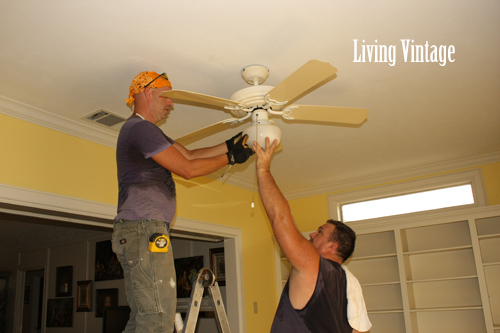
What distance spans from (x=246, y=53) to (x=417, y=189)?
3.04 metres

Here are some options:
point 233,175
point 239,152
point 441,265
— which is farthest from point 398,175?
point 239,152

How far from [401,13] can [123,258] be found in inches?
67.2

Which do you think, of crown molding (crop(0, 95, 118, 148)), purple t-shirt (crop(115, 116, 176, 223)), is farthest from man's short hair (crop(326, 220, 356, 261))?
crown molding (crop(0, 95, 118, 148))

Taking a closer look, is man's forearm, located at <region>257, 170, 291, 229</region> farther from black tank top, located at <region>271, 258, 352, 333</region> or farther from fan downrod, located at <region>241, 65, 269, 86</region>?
fan downrod, located at <region>241, 65, 269, 86</region>

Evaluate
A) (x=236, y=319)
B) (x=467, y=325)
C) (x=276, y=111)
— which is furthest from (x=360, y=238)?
(x=276, y=111)

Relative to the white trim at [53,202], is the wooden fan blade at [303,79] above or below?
above

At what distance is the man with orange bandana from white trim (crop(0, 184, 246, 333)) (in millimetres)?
1060

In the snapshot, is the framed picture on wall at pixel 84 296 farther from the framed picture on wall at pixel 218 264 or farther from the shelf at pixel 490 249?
the shelf at pixel 490 249

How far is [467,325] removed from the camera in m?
4.03

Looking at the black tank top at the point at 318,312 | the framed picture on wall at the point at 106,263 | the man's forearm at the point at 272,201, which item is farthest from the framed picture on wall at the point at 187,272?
the man's forearm at the point at 272,201

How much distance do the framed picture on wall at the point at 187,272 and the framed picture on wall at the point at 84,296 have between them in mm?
1889

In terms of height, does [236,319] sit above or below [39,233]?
below

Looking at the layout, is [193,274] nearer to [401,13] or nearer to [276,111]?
[276,111]

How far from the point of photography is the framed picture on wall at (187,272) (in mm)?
5301
